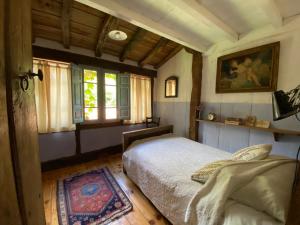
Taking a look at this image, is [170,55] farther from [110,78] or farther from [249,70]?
[249,70]

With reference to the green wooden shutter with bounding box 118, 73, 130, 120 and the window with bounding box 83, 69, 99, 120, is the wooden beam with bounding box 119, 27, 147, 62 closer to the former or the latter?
the green wooden shutter with bounding box 118, 73, 130, 120

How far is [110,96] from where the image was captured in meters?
3.47

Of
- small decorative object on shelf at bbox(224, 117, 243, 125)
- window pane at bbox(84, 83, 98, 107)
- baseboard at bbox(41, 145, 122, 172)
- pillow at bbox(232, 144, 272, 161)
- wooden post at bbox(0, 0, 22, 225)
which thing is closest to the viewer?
wooden post at bbox(0, 0, 22, 225)

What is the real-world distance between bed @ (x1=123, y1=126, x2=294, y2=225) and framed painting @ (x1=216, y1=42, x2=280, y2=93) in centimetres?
120

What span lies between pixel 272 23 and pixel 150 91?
2.83 metres

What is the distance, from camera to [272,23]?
1.98 m

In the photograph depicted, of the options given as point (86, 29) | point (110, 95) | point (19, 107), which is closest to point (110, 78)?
point (110, 95)

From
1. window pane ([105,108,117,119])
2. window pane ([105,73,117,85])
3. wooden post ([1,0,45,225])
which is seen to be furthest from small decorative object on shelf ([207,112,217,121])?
wooden post ([1,0,45,225])

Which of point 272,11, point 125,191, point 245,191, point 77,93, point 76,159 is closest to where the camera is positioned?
point 245,191

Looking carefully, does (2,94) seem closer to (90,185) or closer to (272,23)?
(90,185)

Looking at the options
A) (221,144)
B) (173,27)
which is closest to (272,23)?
(173,27)

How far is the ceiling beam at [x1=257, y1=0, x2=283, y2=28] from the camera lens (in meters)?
1.60

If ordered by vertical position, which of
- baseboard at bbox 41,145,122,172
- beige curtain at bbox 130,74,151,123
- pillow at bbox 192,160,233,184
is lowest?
baseboard at bbox 41,145,122,172

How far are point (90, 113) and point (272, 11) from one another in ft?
11.2
